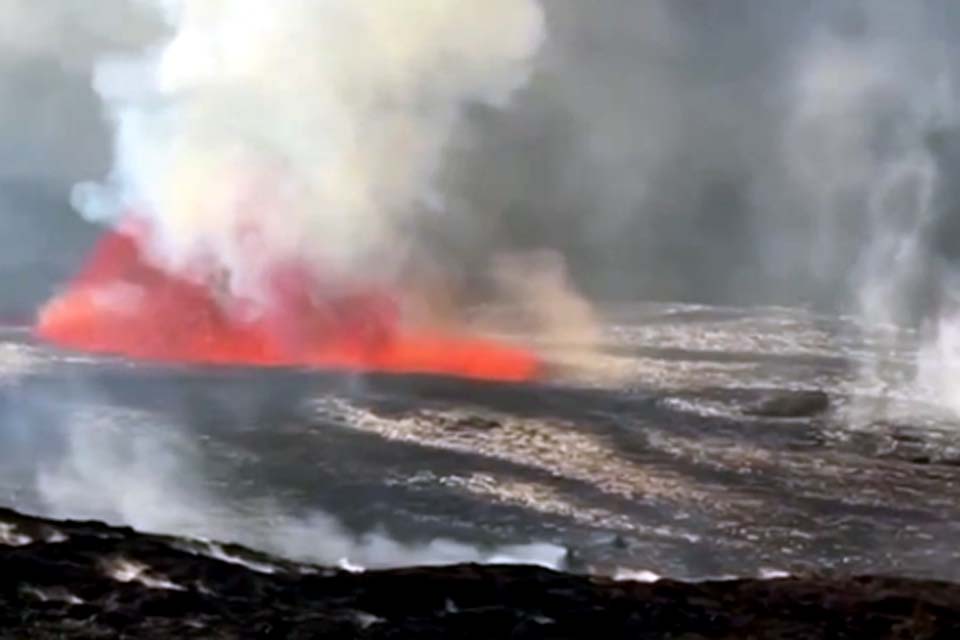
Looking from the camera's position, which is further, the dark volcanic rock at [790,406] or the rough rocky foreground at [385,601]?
the dark volcanic rock at [790,406]

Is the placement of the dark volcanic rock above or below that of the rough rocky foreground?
above

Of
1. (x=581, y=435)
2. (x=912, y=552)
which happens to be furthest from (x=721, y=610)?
(x=581, y=435)

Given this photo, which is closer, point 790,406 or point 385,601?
point 385,601

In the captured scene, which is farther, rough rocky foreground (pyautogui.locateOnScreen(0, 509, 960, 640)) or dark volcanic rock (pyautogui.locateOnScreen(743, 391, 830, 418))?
dark volcanic rock (pyautogui.locateOnScreen(743, 391, 830, 418))

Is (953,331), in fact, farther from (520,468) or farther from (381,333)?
(520,468)

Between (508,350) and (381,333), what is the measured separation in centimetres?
599

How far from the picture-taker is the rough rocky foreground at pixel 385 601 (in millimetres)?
15141

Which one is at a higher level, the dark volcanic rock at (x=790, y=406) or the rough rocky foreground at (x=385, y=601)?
the dark volcanic rock at (x=790, y=406)

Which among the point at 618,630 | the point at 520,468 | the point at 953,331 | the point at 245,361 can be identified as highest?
the point at 953,331

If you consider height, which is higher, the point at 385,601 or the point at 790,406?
the point at 790,406

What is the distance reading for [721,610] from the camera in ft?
54.7

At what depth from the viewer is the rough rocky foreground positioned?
15.1 m

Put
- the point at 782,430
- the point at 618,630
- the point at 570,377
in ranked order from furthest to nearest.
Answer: the point at 570,377, the point at 782,430, the point at 618,630

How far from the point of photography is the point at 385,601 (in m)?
16.4
